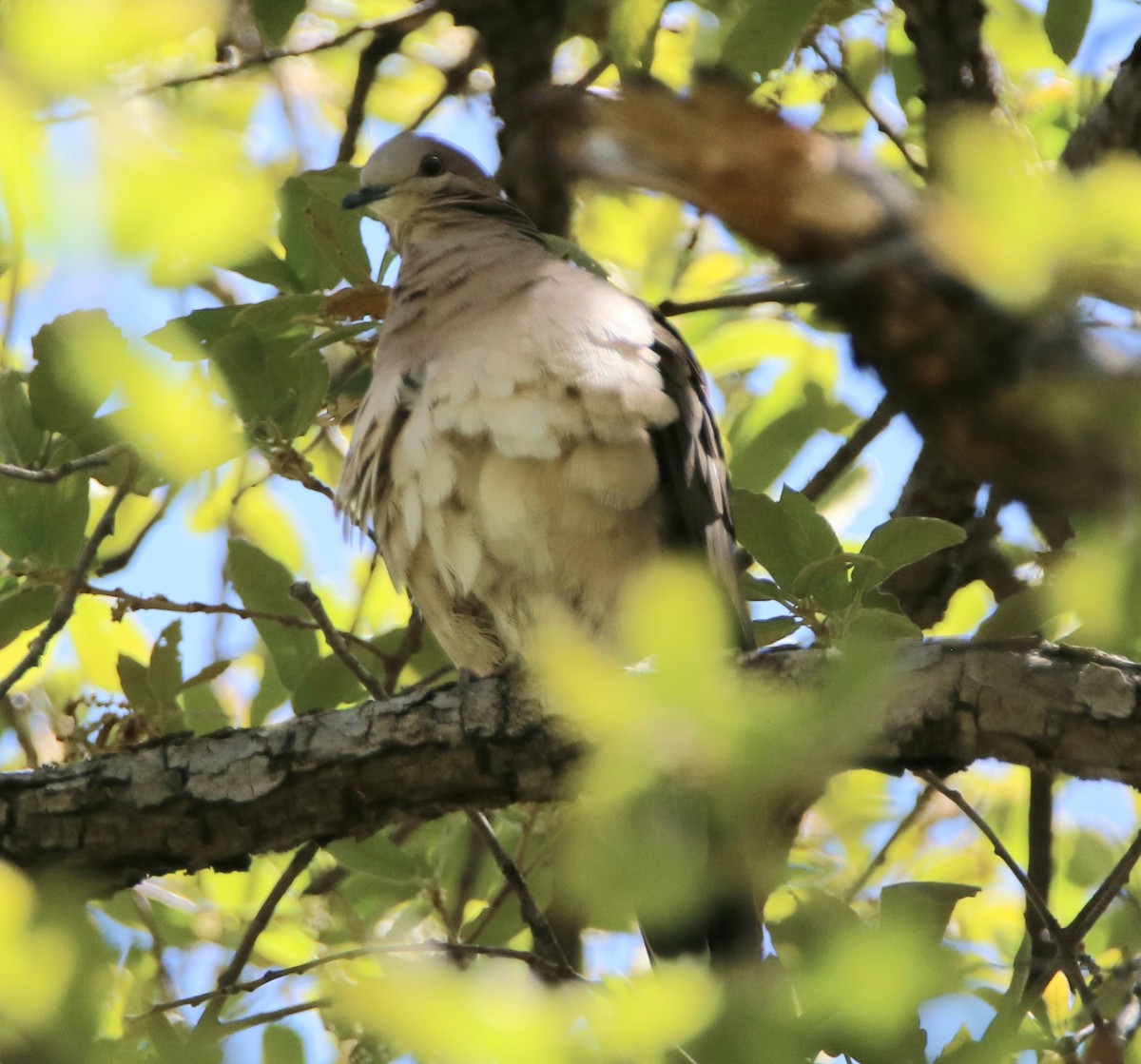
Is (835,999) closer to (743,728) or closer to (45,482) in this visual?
(743,728)

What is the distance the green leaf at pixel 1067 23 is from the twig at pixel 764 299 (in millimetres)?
843

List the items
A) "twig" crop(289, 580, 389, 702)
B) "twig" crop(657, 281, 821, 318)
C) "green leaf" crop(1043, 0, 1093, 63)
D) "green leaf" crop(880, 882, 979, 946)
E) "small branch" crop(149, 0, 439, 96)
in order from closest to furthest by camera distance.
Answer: "twig" crop(657, 281, 821, 318), "green leaf" crop(880, 882, 979, 946), "twig" crop(289, 580, 389, 702), "green leaf" crop(1043, 0, 1093, 63), "small branch" crop(149, 0, 439, 96)

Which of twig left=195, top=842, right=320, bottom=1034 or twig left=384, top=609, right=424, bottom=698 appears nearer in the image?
twig left=195, top=842, right=320, bottom=1034

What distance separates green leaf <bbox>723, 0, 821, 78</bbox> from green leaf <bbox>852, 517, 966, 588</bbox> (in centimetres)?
85

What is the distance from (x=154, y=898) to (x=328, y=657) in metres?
0.84

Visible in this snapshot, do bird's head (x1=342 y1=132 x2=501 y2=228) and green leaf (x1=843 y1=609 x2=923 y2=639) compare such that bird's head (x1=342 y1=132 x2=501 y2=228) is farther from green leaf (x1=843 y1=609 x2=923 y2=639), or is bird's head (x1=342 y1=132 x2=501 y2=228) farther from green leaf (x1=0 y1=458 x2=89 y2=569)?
green leaf (x1=843 y1=609 x2=923 y2=639)

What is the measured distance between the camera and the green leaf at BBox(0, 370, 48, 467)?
2.62 m

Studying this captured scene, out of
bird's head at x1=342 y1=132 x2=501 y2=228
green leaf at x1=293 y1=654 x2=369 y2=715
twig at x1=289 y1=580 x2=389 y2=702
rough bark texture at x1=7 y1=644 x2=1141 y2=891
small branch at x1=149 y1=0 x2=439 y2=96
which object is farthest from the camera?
bird's head at x1=342 y1=132 x2=501 y2=228

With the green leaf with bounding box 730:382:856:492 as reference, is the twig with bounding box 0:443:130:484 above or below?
below

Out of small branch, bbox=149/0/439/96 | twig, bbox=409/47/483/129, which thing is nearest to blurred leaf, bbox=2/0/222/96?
small branch, bbox=149/0/439/96

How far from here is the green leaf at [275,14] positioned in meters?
2.99

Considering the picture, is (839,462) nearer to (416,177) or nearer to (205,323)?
(416,177)

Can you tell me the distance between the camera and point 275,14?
9.87 feet

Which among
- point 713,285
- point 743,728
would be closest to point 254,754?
point 743,728
